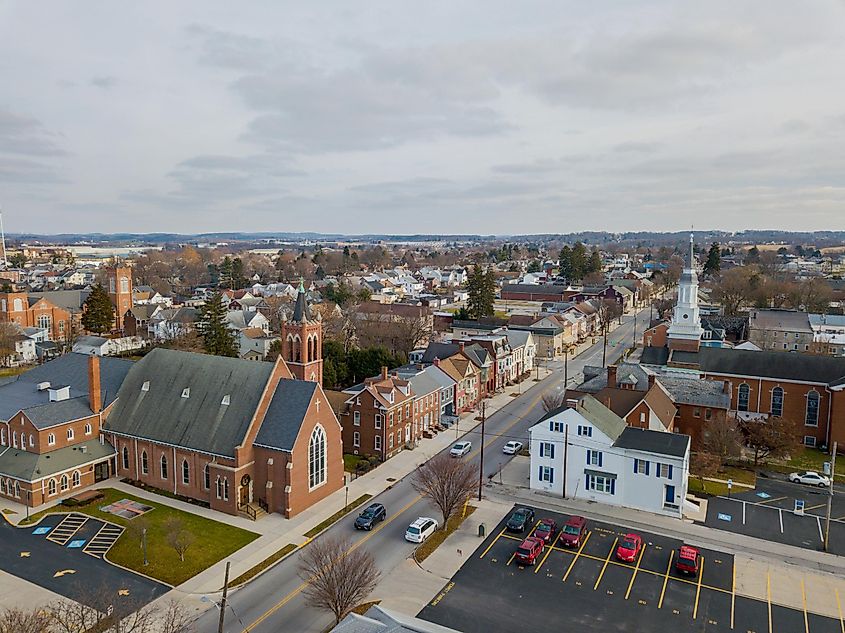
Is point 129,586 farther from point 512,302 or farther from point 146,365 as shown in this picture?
point 512,302

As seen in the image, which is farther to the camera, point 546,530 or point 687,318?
point 687,318

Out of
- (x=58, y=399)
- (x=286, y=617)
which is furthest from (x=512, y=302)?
(x=286, y=617)

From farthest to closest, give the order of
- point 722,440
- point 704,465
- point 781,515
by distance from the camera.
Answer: point 722,440 → point 704,465 → point 781,515

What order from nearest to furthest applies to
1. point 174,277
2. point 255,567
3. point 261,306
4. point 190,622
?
point 190,622 → point 255,567 → point 261,306 → point 174,277

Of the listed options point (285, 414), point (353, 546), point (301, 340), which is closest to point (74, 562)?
point (285, 414)

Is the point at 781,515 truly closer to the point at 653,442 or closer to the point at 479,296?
the point at 653,442

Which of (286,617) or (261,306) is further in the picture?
(261,306)
